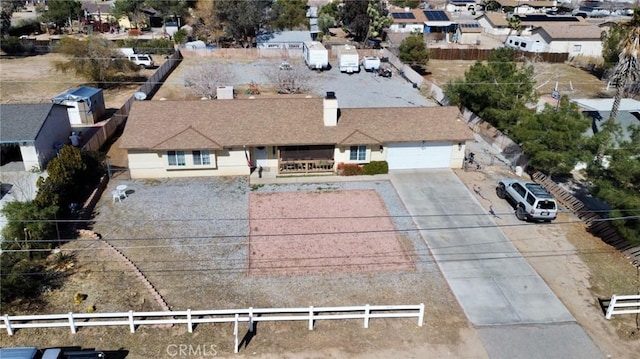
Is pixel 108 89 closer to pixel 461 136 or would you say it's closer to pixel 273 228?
pixel 273 228

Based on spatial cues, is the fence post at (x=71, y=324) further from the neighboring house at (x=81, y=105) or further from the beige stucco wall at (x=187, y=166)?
the neighboring house at (x=81, y=105)

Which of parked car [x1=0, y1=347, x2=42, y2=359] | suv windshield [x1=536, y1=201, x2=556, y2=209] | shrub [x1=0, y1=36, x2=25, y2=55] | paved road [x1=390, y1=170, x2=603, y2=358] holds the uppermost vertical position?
shrub [x1=0, y1=36, x2=25, y2=55]

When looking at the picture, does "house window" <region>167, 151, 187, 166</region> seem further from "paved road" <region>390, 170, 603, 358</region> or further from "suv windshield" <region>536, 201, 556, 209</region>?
"suv windshield" <region>536, 201, 556, 209</region>

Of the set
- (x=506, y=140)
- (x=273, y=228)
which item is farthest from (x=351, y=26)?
(x=273, y=228)

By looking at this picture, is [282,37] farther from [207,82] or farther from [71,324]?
[71,324]

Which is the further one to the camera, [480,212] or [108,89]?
[108,89]

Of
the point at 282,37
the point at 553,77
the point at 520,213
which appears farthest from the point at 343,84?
the point at 520,213

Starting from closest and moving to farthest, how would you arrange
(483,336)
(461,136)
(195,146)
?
(483,336) → (195,146) → (461,136)

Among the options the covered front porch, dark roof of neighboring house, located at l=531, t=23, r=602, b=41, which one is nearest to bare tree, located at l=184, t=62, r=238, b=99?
the covered front porch
